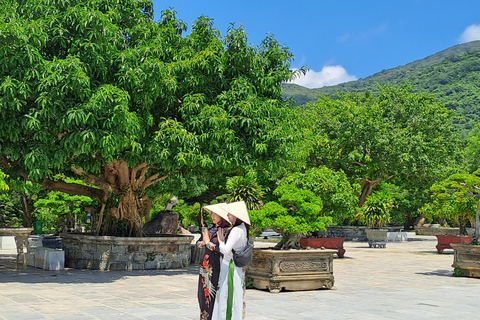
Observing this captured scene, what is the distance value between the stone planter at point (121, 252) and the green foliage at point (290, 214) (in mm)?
4602

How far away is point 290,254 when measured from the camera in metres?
11.4

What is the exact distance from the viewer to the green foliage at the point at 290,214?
11320mm

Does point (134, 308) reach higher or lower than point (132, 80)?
lower

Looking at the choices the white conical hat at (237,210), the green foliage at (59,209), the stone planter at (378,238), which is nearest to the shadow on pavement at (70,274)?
the green foliage at (59,209)

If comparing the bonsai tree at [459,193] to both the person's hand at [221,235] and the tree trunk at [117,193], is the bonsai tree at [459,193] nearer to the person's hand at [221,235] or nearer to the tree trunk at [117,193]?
the tree trunk at [117,193]

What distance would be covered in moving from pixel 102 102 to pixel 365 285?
7.24m

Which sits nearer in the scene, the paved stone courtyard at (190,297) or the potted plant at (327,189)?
the paved stone courtyard at (190,297)

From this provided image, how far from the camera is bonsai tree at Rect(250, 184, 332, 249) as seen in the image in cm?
1133

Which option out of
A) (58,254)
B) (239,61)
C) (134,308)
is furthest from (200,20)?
(134,308)

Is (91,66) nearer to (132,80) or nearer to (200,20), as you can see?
(132,80)

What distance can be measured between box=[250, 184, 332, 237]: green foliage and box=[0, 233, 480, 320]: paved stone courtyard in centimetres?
136

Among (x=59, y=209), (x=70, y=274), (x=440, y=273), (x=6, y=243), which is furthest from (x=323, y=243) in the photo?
(x=59, y=209)

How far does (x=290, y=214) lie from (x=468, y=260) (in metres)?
5.91

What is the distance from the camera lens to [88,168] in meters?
13.9
